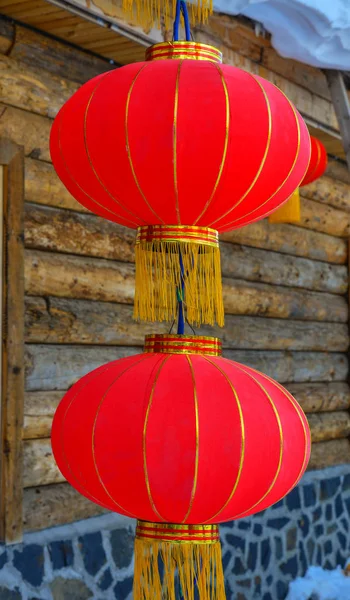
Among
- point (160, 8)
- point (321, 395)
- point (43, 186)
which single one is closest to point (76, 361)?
point (43, 186)

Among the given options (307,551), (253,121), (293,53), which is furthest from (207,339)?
(307,551)

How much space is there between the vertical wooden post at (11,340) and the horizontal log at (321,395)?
2979 millimetres

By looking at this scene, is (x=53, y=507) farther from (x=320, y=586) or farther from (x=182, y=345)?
(x=320, y=586)

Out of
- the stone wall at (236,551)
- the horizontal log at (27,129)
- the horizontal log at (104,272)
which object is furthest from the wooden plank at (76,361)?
the horizontal log at (27,129)

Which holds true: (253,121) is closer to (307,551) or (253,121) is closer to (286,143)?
(286,143)

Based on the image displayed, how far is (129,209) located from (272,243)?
4.12 metres

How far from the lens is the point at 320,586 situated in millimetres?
6742

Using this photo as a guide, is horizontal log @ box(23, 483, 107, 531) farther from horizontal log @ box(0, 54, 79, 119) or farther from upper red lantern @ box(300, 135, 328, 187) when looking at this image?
upper red lantern @ box(300, 135, 328, 187)

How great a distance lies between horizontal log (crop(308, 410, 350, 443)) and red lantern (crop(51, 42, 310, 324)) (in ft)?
14.6

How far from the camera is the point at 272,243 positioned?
6.82 metres

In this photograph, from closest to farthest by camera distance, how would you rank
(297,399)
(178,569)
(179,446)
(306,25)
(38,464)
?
(179,446), (178,569), (38,464), (306,25), (297,399)

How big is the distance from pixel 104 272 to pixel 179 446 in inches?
109

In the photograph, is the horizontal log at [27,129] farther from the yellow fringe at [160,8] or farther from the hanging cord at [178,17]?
the hanging cord at [178,17]

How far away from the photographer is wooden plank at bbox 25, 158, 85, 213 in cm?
473
